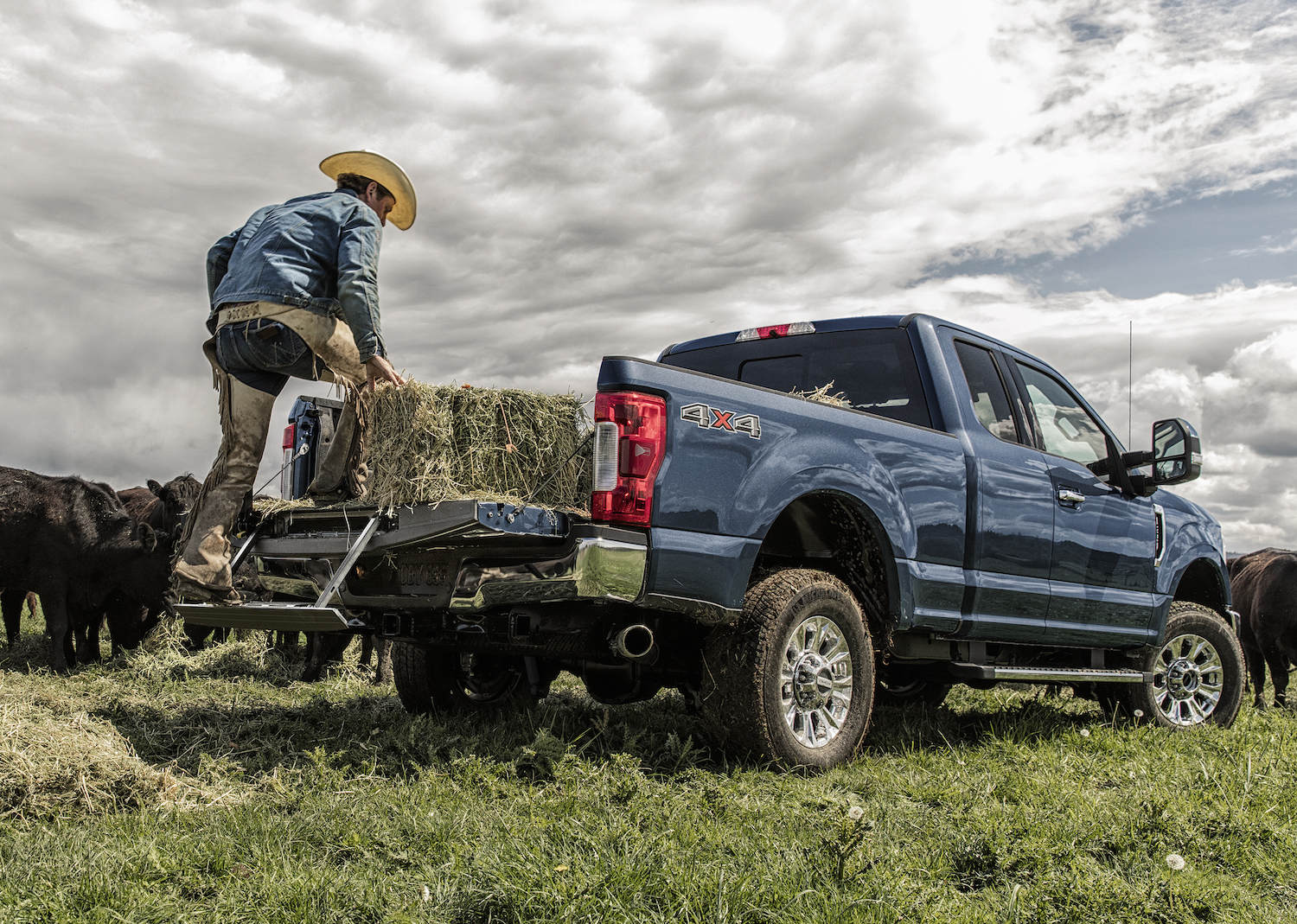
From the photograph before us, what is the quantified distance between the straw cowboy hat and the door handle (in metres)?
4.29

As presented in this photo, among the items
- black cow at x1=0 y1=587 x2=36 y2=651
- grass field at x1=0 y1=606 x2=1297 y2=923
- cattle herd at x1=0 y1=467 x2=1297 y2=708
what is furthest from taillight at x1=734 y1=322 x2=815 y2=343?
black cow at x1=0 y1=587 x2=36 y2=651

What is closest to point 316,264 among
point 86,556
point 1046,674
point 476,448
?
point 476,448

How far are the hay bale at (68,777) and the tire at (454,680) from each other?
5.71ft

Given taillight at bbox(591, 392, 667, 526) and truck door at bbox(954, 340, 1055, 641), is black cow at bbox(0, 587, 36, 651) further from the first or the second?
truck door at bbox(954, 340, 1055, 641)

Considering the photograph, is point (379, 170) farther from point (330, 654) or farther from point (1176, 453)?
point (1176, 453)

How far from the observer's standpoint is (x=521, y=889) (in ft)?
9.57

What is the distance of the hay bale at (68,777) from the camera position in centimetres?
398

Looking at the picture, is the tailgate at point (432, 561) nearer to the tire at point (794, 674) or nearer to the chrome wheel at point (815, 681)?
the tire at point (794, 674)

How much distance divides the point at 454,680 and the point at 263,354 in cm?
226

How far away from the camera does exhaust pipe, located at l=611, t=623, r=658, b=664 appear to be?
425 centimetres

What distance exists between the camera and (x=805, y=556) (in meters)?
5.45

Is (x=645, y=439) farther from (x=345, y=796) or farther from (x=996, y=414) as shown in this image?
(x=996, y=414)

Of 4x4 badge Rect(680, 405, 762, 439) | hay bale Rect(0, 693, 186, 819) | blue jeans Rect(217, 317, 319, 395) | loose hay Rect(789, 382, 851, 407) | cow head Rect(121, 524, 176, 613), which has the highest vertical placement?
blue jeans Rect(217, 317, 319, 395)

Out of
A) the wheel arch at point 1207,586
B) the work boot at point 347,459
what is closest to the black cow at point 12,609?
the work boot at point 347,459
